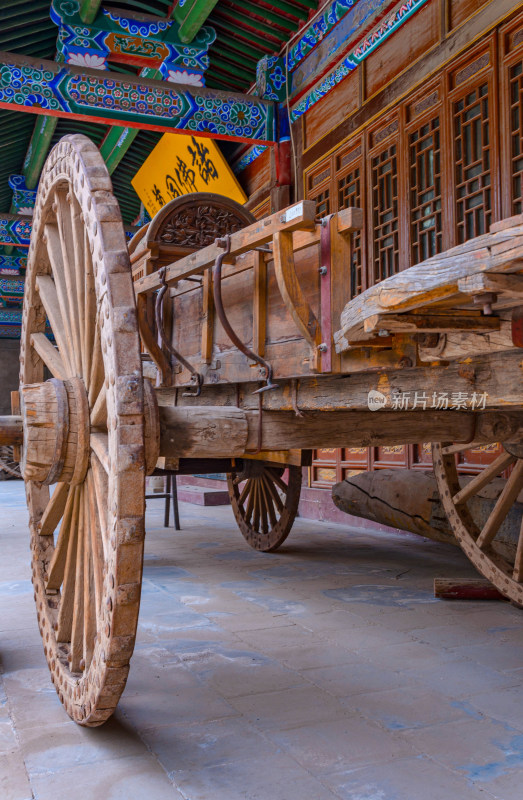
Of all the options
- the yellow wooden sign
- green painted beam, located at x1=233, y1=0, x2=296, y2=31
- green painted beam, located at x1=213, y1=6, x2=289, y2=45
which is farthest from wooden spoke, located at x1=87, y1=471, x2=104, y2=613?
the yellow wooden sign

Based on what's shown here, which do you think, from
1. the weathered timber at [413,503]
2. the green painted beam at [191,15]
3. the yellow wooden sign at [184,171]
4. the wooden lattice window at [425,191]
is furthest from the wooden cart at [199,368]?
the yellow wooden sign at [184,171]

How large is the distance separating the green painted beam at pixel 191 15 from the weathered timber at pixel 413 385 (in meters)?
4.40

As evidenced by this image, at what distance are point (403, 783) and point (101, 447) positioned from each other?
1.23 meters

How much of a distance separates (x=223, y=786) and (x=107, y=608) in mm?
627

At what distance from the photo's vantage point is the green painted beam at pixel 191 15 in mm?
5789

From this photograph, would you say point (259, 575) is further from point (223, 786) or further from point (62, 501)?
point (223, 786)

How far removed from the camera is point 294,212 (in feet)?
7.36

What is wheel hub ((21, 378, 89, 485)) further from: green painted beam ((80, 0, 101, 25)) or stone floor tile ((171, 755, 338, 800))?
green painted beam ((80, 0, 101, 25))

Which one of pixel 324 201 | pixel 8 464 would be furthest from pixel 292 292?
Answer: pixel 8 464

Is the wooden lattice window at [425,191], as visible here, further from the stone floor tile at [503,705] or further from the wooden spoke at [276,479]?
the stone floor tile at [503,705]

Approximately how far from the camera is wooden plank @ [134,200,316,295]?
221 cm

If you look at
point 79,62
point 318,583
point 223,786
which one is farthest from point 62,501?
point 79,62

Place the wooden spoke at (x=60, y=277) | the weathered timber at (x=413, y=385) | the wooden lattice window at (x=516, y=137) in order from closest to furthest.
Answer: the weathered timber at (x=413, y=385) < the wooden spoke at (x=60, y=277) < the wooden lattice window at (x=516, y=137)

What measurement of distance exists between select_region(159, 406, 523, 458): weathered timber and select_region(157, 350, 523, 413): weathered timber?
0.12m
